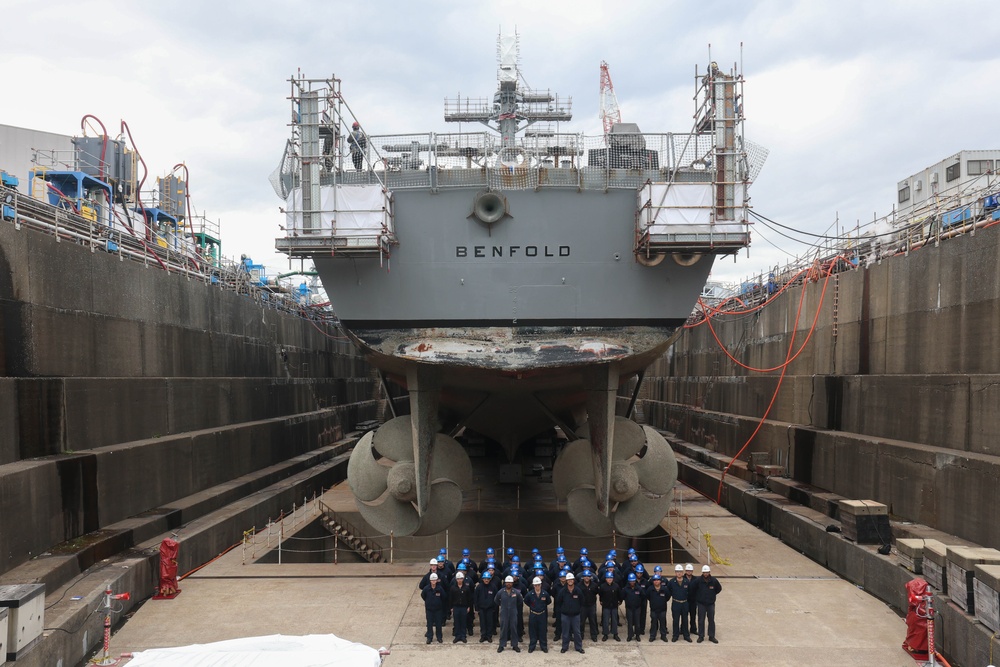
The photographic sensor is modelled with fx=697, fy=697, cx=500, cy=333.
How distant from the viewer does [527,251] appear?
38.3 ft

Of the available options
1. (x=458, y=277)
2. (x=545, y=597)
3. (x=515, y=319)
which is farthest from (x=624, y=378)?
(x=545, y=597)

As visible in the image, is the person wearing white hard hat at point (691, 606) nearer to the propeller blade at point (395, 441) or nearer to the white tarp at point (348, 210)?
the propeller blade at point (395, 441)

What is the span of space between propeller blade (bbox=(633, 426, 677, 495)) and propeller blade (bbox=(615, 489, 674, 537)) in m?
0.43

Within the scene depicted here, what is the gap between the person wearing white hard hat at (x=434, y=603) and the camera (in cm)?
806

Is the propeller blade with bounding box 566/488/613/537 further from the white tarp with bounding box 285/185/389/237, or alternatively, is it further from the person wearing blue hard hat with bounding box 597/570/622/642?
the white tarp with bounding box 285/185/389/237

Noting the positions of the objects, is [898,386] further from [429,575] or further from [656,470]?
[429,575]

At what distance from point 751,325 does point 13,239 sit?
1681 cm

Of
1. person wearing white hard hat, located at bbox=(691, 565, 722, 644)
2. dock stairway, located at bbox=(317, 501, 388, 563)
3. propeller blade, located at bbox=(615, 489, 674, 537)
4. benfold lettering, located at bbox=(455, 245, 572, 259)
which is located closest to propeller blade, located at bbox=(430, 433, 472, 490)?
propeller blade, located at bbox=(615, 489, 674, 537)

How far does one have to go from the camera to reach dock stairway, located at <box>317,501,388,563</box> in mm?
14953

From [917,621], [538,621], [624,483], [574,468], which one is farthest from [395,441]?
[917,621]

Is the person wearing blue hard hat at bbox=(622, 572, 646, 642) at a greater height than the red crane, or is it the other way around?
the red crane

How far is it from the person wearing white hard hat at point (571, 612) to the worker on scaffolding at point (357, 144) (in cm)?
797

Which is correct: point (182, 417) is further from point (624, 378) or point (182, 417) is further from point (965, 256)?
point (965, 256)

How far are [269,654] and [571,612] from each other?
3.28 m
